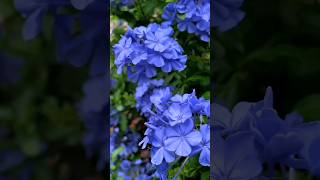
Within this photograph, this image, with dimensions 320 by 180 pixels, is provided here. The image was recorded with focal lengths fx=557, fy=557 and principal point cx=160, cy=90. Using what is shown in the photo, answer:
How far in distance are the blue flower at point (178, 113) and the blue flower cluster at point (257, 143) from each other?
4cm

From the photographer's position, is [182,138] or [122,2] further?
[122,2]

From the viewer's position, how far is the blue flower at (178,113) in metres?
0.62

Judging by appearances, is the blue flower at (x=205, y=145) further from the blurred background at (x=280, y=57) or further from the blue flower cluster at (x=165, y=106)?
the blurred background at (x=280, y=57)

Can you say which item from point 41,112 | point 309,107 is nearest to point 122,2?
point 309,107

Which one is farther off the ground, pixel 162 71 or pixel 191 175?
pixel 162 71

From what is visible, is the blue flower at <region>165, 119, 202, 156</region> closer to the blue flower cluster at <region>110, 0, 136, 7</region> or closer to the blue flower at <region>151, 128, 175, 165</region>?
the blue flower at <region>151, 128, 175, 165</region>

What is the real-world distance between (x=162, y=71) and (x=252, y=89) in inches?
8.1

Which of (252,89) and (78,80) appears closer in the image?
(252,89)

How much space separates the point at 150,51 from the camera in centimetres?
64

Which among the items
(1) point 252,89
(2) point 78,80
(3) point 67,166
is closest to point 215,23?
(1) point 252,89

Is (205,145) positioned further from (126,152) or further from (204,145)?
(126,152)

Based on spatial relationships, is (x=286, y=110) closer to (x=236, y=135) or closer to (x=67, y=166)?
(x=236, y=135)

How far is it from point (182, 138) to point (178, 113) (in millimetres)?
28

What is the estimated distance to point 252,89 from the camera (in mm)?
820
